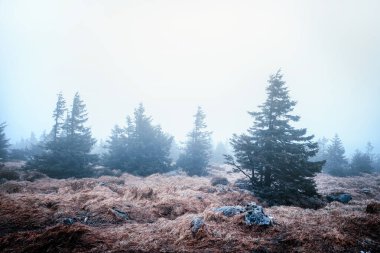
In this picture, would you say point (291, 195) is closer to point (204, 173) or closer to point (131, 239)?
point (131, 239)

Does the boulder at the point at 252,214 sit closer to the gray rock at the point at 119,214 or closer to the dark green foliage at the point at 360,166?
the gray rock at the point at 119,214

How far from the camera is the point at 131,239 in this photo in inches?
314

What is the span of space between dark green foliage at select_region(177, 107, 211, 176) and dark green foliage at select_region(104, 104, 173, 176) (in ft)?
10.5

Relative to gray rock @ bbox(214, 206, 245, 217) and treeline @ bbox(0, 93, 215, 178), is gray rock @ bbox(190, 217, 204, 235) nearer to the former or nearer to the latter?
gray rock @ bbox(214, 206, 245, 217)

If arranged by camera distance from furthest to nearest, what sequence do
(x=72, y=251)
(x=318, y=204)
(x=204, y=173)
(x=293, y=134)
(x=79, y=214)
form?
(x=204, y=173) < (x=293, y=134) < (x=318, y=204) < (x=79, y=214) < (x=72, y=251)

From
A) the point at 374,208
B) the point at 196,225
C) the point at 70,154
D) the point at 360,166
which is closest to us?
the point at 196,225

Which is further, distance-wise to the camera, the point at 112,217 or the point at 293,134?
the point at 293,134

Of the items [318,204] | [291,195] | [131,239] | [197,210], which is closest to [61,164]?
[197,210]

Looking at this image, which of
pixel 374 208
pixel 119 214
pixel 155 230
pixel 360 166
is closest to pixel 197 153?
pixel 119 214

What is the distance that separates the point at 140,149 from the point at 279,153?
24923mm

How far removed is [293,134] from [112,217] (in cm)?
1564

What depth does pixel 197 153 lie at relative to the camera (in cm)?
4050

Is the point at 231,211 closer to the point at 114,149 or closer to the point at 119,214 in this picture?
the point at 119,214

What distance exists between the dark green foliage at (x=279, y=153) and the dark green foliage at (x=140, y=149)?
19.7m
